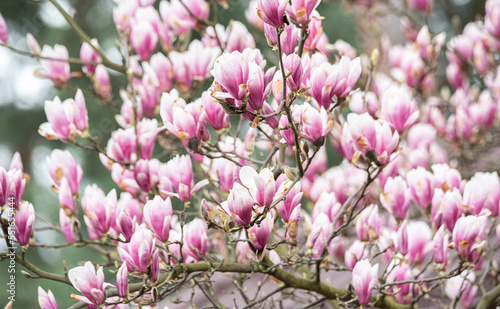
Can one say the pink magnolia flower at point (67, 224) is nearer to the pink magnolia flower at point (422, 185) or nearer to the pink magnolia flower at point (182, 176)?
the pink magnolia flower at point (182, 176)

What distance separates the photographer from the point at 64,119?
82 cm

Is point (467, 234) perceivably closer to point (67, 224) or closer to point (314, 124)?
point (314, 124)

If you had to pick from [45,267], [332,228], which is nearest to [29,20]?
[45,267]

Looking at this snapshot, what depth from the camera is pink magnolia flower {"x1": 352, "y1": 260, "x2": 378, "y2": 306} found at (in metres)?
0.70

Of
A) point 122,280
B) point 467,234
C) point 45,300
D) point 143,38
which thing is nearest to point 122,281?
point 122,280

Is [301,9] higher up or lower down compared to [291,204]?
higher up

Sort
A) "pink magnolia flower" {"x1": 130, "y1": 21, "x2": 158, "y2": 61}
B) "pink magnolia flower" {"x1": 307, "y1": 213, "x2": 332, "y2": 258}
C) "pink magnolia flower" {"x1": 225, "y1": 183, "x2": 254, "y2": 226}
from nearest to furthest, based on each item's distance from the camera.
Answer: "pink magnolia flower" {"x1": 225, "y1": 183, "x2": 254, "y2": 226} → "pink magnolia flower" {"x1": 307, "y1": 213, "x2": 332, "y2": 258} → "pink magnolia flower" {"x1": 130, "y1": 21, "x2": 158, "y2": 61}

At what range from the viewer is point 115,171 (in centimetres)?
87

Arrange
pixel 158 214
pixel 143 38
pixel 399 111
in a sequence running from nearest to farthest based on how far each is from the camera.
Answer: pixel 158 214
pixel 399 111
pixel 143 38

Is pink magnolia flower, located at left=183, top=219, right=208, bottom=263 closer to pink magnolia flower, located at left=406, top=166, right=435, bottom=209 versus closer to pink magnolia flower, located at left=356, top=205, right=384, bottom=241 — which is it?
pink magnolia flower, located at left=356, top=205, right=384, bottom=241

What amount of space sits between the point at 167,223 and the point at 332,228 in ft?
0.84

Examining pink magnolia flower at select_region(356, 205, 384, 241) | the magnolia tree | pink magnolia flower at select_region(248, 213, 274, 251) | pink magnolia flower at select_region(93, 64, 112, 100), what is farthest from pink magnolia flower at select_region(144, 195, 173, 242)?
pink magnolia flower at select_region(93, 64, 112, 100)

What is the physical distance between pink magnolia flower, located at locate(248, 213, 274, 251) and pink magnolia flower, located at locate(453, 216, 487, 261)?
0.28 m

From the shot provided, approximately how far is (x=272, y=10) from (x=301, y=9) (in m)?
0.05
